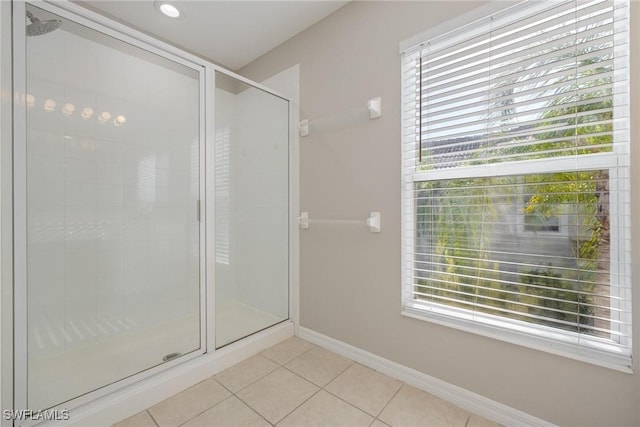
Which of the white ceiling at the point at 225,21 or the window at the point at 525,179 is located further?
the white ceiling at the point at 225,21

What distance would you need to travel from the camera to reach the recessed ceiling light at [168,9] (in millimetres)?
1706

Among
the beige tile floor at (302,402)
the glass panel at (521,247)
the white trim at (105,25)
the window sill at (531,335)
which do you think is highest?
the white trim at (105,25)

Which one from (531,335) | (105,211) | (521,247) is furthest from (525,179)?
(105,211)

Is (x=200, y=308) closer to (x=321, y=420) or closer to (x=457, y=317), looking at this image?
(x=321, y=420)

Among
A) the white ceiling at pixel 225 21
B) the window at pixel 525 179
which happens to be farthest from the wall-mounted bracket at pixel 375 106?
the white ceiling at pixel 225 21

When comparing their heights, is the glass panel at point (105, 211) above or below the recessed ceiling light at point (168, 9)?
below

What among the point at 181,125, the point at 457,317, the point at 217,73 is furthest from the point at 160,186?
the point at 457,317

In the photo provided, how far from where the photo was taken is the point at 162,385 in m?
1.33

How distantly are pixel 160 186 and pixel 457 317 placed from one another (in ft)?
6.07

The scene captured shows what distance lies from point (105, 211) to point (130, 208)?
122 millimetres

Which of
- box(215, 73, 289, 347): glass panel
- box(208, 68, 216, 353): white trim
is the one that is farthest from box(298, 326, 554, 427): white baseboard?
box(208, 68, 216, 353): white trim

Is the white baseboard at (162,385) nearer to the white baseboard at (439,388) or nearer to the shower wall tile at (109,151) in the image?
the white baseboard at (439,388)

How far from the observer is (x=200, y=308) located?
5.28ft

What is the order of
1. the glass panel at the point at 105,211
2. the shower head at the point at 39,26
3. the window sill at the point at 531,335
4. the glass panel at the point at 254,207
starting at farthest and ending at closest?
the glass panel at the point at 254,207 < the glass panel at the point at 105,211 < the shower head at the point at 39,26 < the window sill at the point at 531,335
